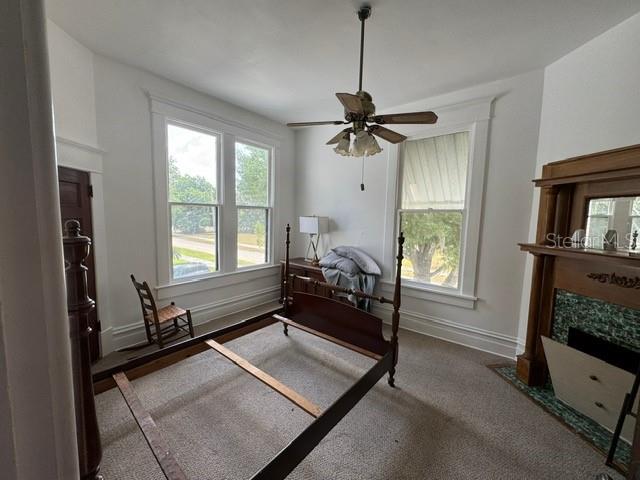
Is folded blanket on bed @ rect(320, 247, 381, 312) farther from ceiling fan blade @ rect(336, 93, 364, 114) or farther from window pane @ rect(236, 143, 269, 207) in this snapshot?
ceiling fan blade @ rect(336, 93, 364, 114)

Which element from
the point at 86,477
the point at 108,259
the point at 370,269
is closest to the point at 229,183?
the point at 108,259

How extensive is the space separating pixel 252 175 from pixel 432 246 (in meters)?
2.72

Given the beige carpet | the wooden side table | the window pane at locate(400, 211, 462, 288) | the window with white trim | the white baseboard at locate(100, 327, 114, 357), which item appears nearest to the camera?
the beige carpet

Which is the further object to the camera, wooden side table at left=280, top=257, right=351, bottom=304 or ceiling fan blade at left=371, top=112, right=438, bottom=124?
wooden side table at left=280, top=257, right=351, bottom=304

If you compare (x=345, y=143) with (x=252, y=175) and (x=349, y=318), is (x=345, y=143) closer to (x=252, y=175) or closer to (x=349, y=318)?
(x=349, y=318)

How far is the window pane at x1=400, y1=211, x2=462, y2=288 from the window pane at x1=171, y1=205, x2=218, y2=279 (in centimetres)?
255

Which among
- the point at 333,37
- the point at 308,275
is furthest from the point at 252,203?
the point at 333,37

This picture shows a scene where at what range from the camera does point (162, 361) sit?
193 cm

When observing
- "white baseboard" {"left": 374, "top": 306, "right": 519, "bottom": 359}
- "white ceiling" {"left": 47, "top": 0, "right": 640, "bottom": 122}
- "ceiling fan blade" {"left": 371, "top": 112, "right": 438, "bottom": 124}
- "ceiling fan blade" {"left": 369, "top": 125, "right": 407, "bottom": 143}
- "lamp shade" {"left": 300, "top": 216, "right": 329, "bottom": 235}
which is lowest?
"white baseboard" {"left": 374, "top": 306, "right": 519, "bottom": 359}

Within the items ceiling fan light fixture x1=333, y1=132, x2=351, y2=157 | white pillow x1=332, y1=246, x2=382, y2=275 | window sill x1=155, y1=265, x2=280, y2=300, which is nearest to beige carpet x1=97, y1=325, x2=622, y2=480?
window sill x1=155, y1=265, x2=280, y2=300

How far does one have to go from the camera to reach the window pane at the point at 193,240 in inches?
126

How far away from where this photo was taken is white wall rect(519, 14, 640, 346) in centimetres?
190

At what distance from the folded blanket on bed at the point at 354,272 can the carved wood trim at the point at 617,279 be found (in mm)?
2035

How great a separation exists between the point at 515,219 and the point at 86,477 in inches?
134
